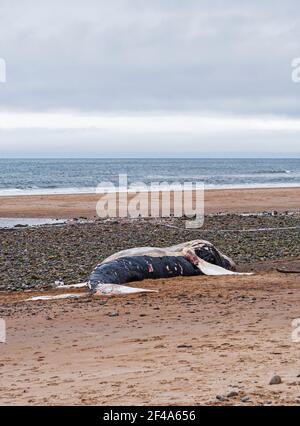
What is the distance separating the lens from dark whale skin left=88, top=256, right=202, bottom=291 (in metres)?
13.1

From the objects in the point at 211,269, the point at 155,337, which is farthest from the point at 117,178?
the point at 155,337

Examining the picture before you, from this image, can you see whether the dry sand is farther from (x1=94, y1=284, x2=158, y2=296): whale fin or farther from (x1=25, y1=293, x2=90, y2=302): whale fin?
(x1=94, y1=284, x2=158, y2=296): whale fin

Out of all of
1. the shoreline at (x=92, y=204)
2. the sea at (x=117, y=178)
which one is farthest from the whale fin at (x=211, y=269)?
the sea at (x=117, y=178)

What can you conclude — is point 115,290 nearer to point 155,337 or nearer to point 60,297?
point 60,297

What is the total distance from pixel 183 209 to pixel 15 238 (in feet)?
43.3

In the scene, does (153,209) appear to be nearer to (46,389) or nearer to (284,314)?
(284,314)

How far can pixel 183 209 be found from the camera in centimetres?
3431

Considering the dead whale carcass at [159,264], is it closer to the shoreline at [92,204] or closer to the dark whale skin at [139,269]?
the dark whale skin at [139,269]

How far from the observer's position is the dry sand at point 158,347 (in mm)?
6461

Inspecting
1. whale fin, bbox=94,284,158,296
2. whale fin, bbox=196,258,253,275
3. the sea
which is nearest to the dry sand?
whale fin, bbox=94,284,158,296

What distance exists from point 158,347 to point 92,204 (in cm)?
3033

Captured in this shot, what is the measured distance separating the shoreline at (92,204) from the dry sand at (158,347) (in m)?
20.5

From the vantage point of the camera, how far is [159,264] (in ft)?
46.0
